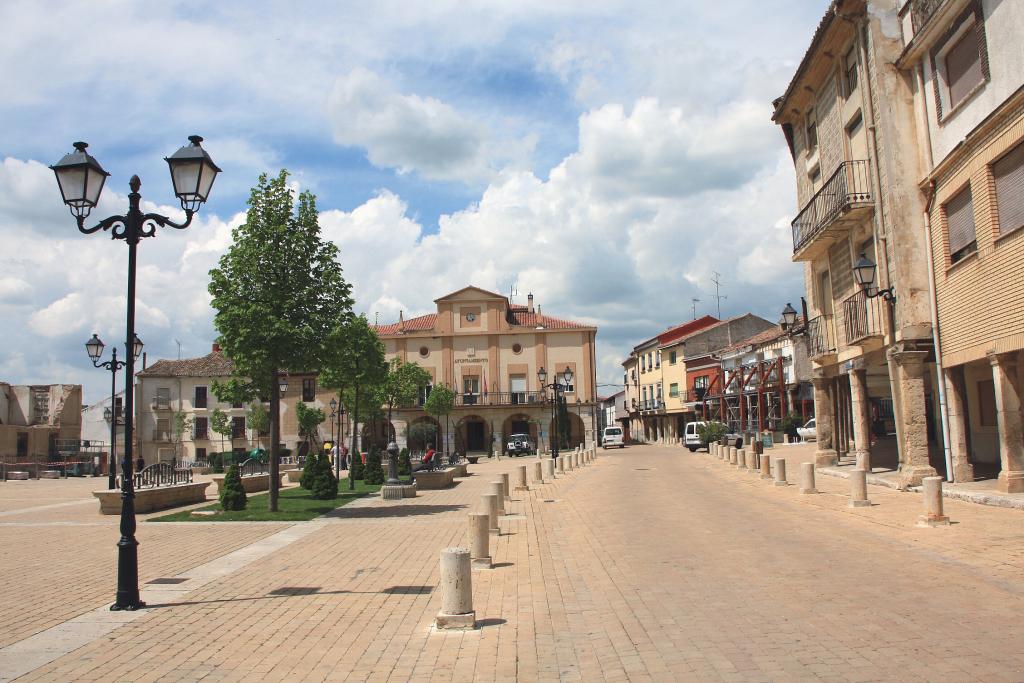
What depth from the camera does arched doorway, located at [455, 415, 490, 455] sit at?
196 ft

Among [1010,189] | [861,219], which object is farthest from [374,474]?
[1010,189]

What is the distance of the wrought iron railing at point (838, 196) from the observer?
18.1 metres

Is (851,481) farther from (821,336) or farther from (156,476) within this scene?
(156,476)

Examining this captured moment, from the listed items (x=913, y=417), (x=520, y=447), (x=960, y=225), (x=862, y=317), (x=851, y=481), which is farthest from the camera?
(x=520, y=447)

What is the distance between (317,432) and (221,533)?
4789cm

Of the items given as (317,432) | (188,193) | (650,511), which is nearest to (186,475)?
(650,511)

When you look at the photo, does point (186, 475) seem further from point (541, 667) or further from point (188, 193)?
point (541, 667)

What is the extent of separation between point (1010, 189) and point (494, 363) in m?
47.1

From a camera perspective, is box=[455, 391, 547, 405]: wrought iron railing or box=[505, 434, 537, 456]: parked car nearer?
box=[505, 434, 537, 456]: parked car

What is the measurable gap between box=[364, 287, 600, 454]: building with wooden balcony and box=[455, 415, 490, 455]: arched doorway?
109mm

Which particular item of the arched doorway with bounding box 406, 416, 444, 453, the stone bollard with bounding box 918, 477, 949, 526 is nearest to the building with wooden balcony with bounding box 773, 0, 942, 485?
the stone bollard with bounding box 918, 477, 949, 526

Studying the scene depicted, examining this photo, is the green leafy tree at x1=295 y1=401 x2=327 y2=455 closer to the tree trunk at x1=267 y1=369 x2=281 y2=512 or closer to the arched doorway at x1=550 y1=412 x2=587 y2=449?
the arched doorway at x1=550 y1=412 x2=587 y2=449

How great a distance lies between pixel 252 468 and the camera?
90.0ft

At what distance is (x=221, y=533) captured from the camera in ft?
44.2
